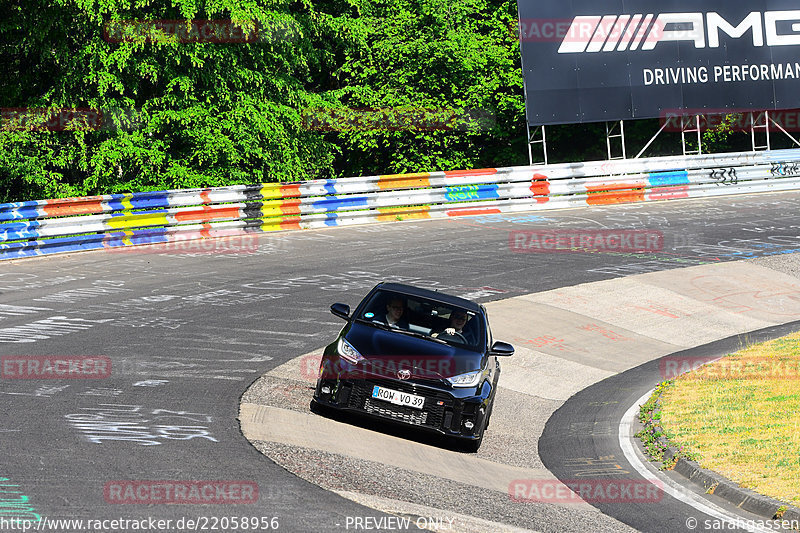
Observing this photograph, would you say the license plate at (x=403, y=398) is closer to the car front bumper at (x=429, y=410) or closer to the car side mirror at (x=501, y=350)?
the car front bumper at (x=429, y=410)

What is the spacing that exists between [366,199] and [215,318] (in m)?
→ 10.7

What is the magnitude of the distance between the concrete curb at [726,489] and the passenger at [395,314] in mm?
3095

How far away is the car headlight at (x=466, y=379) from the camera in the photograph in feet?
31.8

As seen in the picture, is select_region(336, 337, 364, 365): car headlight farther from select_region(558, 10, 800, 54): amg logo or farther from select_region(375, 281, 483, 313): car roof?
select_region(558, 10, 800, 54): amg logo

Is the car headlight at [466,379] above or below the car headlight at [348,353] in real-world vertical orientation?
below

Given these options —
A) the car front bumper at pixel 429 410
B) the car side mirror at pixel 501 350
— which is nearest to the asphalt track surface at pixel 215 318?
the car front bumper at pixel 429 410

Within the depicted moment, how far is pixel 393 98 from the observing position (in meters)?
31.0

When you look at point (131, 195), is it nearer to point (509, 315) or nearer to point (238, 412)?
point (509, 315)

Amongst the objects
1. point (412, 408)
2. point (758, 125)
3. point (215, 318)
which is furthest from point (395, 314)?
point (758, 125)

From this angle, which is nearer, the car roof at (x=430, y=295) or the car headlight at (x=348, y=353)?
the car headlight at (x=348, y=353)

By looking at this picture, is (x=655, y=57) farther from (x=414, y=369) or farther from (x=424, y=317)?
(x=414, y=369)

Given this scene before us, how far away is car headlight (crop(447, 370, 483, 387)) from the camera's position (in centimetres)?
969

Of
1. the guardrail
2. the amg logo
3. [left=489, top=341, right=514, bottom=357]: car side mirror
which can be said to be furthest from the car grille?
the amg logo

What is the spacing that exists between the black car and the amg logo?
20.2 meters
